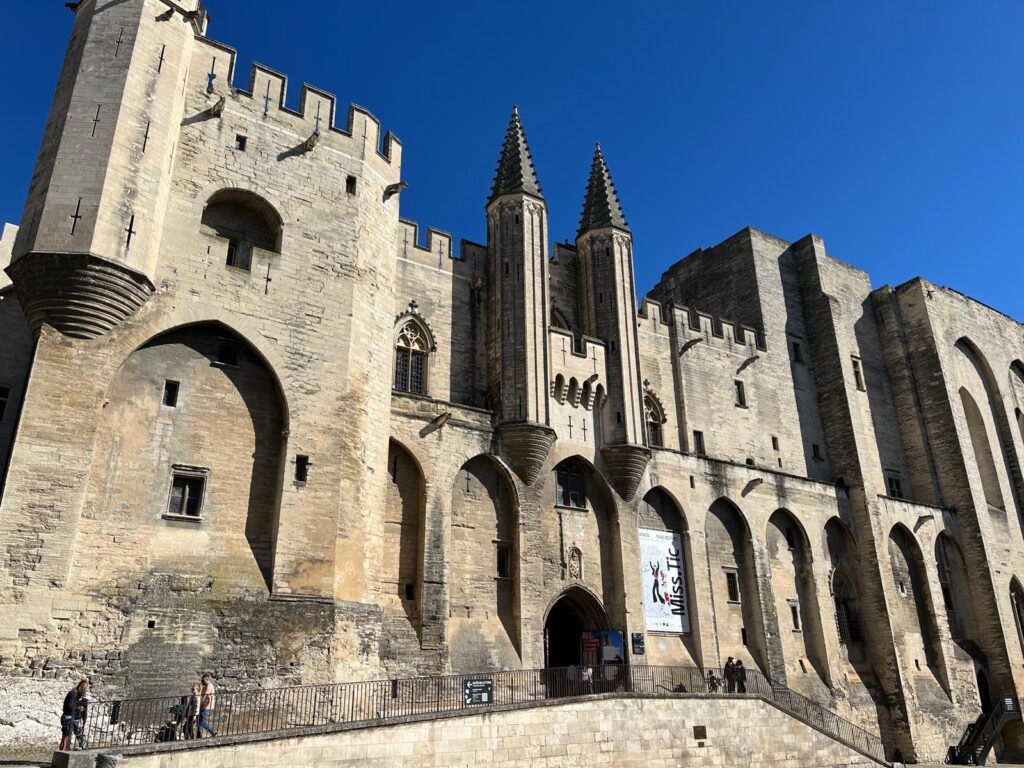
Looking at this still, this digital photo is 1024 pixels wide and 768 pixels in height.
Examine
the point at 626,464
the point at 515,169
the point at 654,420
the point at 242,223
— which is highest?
the point at 515,169

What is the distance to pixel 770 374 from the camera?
104 feet

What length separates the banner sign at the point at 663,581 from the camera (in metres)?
23.6

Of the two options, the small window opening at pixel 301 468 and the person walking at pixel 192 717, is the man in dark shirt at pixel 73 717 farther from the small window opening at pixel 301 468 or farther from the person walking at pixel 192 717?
the small window opening at pixel 301 468

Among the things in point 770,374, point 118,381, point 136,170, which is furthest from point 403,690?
point 770,374

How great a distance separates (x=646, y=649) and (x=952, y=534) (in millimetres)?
17546

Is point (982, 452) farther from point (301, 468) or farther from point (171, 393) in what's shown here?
point (171, 393)

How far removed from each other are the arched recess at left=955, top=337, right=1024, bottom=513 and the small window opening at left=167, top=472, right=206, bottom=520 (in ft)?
114

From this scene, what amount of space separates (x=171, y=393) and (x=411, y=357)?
8002 millimetres

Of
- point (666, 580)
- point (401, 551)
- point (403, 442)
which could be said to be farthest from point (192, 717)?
point (666, 580)

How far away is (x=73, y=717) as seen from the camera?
11602 mm

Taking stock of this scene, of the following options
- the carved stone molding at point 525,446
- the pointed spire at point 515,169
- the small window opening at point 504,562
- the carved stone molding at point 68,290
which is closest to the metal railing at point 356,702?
the small window opening at point 504,562

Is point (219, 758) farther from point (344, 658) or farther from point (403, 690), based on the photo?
point (403, 690)

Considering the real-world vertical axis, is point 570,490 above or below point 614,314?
below

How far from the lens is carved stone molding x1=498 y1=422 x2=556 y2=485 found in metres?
21.7
